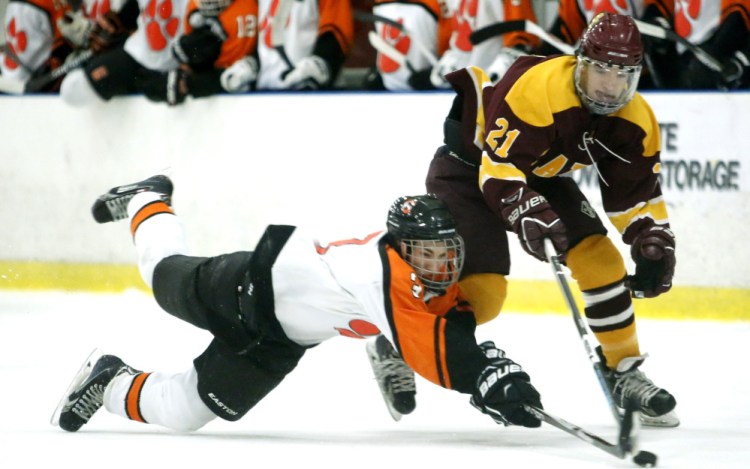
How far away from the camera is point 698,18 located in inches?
189

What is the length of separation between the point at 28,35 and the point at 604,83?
13.4 feet

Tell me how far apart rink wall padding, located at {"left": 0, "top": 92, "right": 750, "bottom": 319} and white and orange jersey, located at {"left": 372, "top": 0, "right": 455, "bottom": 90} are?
0.59 ft

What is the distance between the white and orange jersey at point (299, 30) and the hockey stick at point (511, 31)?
75 centimetres

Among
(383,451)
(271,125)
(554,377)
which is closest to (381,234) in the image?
(383,451)

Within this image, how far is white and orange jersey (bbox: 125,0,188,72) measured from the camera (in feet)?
19.4

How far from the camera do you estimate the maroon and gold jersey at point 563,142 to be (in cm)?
294

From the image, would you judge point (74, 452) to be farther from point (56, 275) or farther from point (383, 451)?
point (56, 275)

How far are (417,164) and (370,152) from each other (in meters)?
0.23

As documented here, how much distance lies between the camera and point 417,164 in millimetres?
5188

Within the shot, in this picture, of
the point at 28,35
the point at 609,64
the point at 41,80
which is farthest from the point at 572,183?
the point at 28,35

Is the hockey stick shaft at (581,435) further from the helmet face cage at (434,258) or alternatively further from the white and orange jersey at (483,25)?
the white and orange jersey at (483,25)

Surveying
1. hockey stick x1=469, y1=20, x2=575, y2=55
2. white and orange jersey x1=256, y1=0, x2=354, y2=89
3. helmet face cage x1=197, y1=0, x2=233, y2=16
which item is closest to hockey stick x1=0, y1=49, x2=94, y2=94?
helmet face cage x1=197, y1=0, x2=233, y2=16

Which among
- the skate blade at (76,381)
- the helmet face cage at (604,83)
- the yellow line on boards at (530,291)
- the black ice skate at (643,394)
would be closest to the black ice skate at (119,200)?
the skate blade at (76,381)

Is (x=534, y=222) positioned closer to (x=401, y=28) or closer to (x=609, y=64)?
(x=609, y=64)
